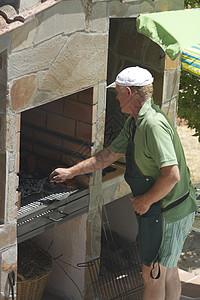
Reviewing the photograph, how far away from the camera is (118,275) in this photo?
24.2 feet

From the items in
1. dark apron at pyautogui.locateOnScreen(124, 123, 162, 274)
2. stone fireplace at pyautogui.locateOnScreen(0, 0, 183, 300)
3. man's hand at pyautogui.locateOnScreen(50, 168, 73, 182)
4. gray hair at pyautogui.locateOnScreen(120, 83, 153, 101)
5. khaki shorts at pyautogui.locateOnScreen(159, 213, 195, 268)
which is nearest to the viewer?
stone fireplace at pyautogui.locateOnScreen(0, 0, 183, 300)

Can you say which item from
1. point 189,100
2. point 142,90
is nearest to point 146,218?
point 142,90

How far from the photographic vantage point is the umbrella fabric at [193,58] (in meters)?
5.65

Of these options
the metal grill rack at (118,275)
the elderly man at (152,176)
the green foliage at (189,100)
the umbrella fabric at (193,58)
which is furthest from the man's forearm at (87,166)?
the green foliage at (189,100)

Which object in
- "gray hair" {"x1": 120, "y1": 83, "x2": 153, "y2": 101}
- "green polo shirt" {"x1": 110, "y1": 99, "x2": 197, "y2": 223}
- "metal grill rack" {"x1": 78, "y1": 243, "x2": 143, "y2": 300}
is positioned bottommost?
"metal grill rack" {"x1": 78, "y1": 243, "x2": 143, "y2": 300}

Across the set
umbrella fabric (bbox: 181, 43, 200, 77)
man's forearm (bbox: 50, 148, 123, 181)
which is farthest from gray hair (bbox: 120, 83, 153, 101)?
man's forearm (bbox: 50, 148, 123, 181)

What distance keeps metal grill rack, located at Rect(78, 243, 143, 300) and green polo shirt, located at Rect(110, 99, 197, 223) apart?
4.58 feet

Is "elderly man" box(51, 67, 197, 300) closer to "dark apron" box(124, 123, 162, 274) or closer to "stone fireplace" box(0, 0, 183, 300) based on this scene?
"dark apron" box(124, 123, 162, 274)

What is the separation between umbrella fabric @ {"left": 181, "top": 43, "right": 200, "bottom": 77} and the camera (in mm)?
5648

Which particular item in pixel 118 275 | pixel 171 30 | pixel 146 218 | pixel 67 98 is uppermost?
pixel 171 30

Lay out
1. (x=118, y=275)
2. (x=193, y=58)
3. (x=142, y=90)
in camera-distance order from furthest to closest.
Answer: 1. (x=118, y=275)
2. (x=193, y=58)
3. (x=142, y=90)

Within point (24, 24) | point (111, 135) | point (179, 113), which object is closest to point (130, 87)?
point (24, 24)

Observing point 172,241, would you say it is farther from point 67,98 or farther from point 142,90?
point 67,98

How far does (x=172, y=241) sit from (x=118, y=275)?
1.74m
